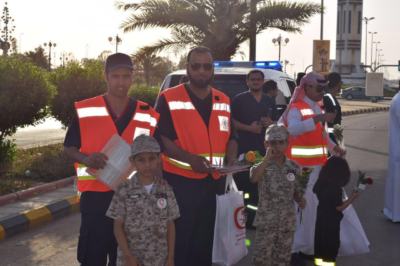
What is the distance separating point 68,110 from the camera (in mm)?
14227

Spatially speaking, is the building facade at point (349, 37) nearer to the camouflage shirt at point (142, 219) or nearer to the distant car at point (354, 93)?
the distant car at point (354, 93)

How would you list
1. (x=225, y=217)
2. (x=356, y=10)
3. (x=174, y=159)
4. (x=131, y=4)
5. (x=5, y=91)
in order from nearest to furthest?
(x=174, y=159) < (x=225, y=217) < (x=5, y=91) < (x=131, y=4) < (x=356, y=10)

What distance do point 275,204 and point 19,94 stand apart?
7.02 meters

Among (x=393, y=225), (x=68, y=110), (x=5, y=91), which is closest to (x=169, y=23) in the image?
(x=68, y=110)

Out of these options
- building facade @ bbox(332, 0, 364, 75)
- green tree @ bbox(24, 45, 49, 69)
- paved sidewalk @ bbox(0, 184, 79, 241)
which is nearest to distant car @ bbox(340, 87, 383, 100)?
green tree @ bbox(24, 45, 49, 69)

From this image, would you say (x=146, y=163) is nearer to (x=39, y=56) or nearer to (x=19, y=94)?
(x=19, y=94)

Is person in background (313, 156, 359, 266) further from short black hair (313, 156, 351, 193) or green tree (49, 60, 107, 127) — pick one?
green tree (49, 60, 107, 127)

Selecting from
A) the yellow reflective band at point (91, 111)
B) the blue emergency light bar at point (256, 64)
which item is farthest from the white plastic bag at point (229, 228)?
the blue emergency light bar at point (256, 64)

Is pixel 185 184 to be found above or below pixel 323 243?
above

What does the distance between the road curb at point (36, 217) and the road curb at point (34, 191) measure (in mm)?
→ 616

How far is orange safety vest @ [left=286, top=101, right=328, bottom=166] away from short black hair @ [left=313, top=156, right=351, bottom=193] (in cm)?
60

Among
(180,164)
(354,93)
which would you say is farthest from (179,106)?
(354,93)

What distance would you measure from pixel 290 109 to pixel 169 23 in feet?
47.1

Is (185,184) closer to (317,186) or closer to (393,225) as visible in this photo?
(317,186)
